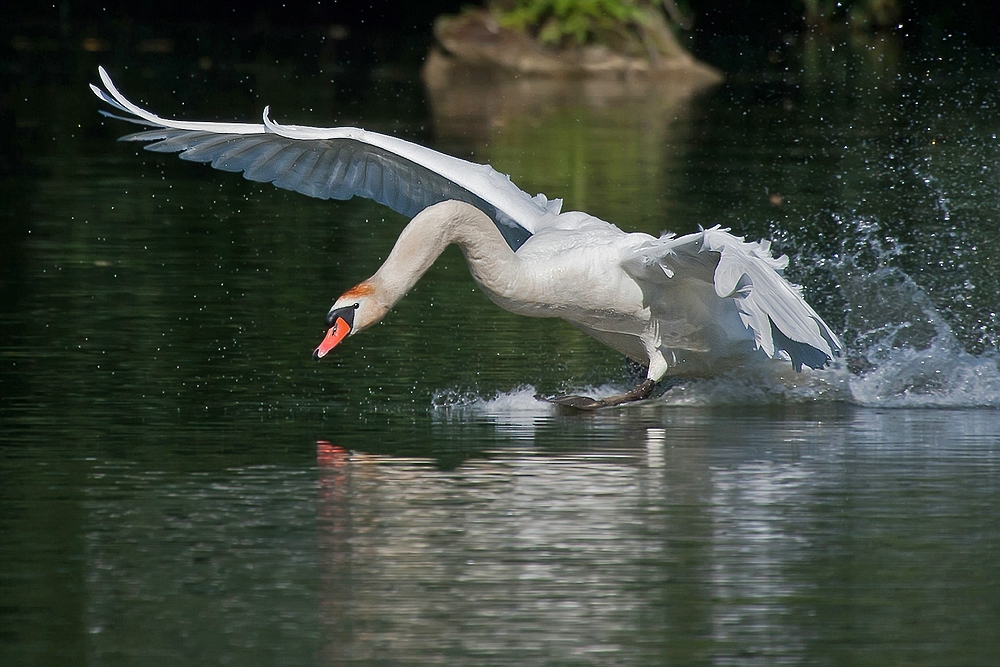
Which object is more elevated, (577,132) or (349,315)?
(577,132)

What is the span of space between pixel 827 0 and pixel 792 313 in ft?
98.7

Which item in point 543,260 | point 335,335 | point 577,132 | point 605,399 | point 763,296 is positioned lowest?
point 605,399

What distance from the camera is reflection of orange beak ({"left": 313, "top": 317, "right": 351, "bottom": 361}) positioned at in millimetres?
7238

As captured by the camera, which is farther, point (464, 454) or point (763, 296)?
point (763, 296)

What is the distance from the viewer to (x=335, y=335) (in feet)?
23.8

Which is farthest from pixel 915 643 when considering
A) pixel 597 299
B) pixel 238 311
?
pixel 238 311

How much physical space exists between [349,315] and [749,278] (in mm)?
1499

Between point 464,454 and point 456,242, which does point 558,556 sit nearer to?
point 464,454

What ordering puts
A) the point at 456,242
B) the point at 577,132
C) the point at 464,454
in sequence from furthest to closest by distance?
the point at 577,132, the point at 456,242, the point at 464,454

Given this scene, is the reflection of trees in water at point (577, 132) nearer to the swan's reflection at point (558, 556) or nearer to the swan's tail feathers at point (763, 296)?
the swan's tail feathers at point (763, 296)

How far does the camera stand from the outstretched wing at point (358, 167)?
8680 millimetres

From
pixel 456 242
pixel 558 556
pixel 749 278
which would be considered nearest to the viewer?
pixel 558 556

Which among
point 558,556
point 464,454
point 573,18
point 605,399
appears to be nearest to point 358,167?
point 605,399

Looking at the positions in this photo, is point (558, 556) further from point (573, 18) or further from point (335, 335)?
point (573, 18)
